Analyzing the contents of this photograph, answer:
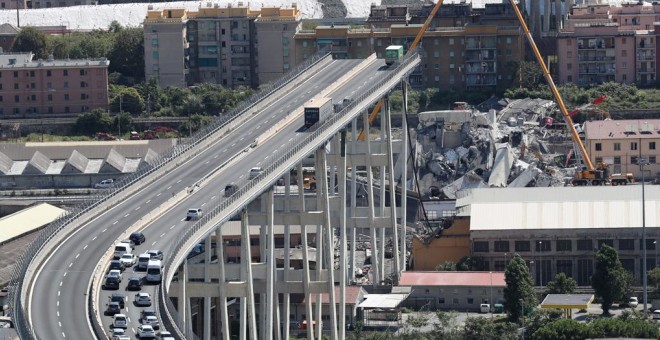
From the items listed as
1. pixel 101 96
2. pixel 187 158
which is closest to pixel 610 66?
pixel 101 96

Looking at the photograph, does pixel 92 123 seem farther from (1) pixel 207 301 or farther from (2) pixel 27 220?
(1) pixel 207 301

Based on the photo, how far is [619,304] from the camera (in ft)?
249

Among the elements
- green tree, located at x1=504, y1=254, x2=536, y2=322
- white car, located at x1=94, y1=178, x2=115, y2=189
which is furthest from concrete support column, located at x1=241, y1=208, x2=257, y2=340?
white car, located at x1=94, y1=178, x2=115, y2=189

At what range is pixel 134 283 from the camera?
59.9 m

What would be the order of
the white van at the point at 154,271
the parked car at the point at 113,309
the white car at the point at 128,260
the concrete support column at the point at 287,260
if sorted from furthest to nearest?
the concrete support column at the point at 287,260 < the white car at the point at 128,260 < the white van at the point at 154,271 < the parked car at the point at 113,309

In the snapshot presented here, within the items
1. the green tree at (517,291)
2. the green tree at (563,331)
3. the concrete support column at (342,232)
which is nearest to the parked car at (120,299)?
the green tree at (563,331)

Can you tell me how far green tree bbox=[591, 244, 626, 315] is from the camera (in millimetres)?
75000

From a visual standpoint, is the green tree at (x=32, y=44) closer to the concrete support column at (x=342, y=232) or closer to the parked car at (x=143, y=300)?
the concrete support column at (x=342, y=232)

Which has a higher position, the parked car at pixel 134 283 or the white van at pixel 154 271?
the white van at pixel 154 271

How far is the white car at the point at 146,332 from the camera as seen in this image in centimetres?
5584

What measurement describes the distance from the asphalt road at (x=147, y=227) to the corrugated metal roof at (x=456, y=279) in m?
5.57

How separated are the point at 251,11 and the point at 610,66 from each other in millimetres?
17095

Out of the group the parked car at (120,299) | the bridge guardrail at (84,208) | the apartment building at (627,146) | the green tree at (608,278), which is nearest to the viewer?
the bridge guardrail at (84,208)

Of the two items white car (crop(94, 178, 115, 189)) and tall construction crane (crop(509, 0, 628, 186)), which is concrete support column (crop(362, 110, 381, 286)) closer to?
tall construction crane (crop(509, 0, 628, 186))
